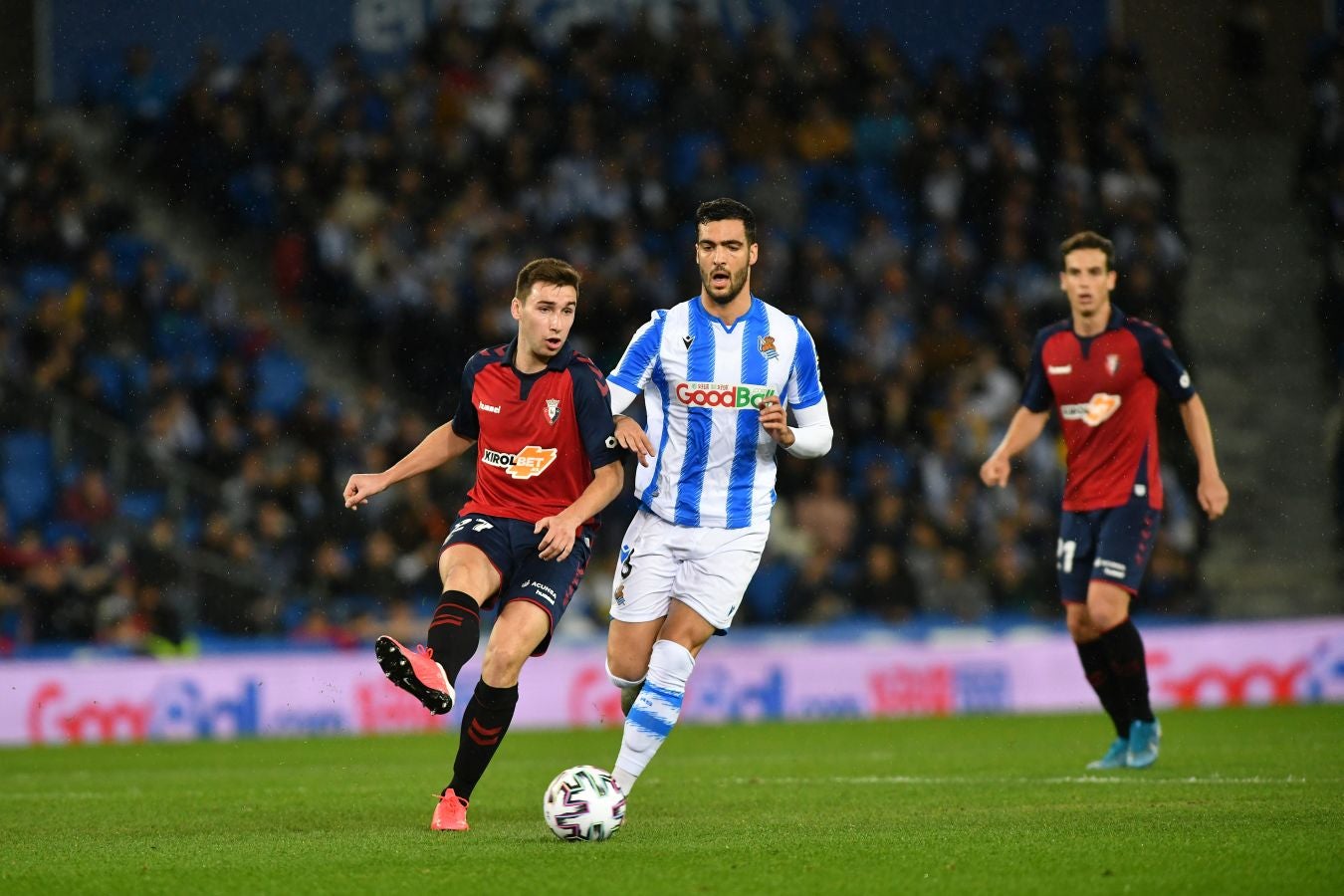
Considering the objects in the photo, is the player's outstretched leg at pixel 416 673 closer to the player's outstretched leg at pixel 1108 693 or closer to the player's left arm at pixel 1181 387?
the player's outstretched leg at pixel 1108 693

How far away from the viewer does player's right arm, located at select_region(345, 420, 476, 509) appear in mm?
7359

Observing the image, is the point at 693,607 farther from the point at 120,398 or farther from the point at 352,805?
the point at 120,398

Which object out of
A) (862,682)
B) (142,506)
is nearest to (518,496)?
(862,682)

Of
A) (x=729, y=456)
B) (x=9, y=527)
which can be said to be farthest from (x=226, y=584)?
(x=729, y=456)

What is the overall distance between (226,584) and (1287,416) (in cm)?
1142

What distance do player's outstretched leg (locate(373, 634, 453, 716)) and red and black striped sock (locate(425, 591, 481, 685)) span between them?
0.27 metres

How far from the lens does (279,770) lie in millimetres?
10750

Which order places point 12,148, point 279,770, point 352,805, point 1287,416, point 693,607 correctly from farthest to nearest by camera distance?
point 1287,416 → point 12,148 → point 279,770 → point 352,805 → point 693,607

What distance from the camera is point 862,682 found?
15469 millimetres

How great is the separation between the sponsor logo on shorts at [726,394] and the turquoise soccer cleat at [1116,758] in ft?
10.6

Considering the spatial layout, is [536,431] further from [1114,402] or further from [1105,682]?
[1105,682]

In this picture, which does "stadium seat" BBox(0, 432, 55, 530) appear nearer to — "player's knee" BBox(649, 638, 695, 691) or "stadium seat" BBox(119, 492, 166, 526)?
"stadium seat" BBox(119, 492, 166, 526)

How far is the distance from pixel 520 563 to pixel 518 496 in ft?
0.96

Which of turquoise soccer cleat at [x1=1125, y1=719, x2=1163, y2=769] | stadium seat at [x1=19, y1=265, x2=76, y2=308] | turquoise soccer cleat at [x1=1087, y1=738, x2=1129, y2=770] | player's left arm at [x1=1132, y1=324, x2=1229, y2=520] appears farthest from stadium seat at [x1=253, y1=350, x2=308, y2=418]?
turquoise soccer cleat at [x1=1125, y1=719, x2=1163, y2=769]
